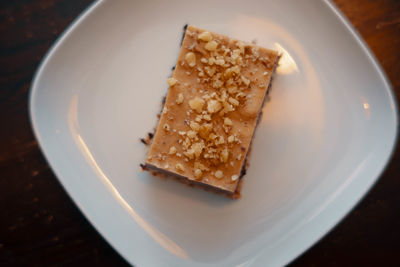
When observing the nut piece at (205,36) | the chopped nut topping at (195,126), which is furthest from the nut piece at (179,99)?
the nut piece at (205,36)

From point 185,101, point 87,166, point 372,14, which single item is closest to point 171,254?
point 87,166

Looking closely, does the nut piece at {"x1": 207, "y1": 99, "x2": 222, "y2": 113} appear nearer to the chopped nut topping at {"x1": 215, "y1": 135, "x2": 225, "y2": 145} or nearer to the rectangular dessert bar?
the rectangular dessert bar

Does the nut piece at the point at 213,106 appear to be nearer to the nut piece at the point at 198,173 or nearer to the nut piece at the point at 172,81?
the nut piece at the point at 172,81

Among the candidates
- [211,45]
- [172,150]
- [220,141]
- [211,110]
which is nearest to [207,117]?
[211,110]

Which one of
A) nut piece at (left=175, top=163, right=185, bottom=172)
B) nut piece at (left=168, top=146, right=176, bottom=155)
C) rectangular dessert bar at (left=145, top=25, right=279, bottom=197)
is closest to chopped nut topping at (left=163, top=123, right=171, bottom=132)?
rectangular dessert bar at (left=145, top=25, right=279, bottom=197)

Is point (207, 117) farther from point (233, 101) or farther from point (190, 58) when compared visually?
point (190, 58)

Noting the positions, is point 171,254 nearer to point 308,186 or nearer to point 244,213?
point 244,213
